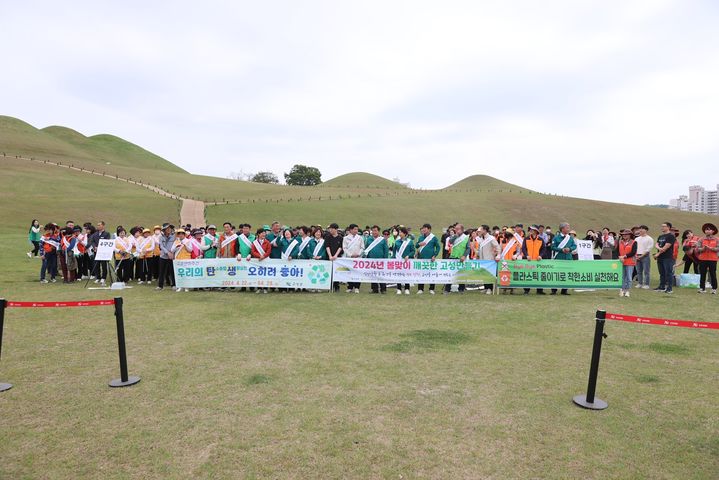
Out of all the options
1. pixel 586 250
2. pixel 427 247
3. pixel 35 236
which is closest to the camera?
pixel 427 247

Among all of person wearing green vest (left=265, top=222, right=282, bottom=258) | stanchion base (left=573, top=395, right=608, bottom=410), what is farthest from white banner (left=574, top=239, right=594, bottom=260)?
stanchion base (left=573, top=395, right=608, bottom=410)

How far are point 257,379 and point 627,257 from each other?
36.8 feet

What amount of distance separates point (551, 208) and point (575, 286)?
195 feet

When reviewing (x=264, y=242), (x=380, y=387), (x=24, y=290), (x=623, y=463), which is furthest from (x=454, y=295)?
(x=24, y=290)

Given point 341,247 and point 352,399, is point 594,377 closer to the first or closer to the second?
point 352,399

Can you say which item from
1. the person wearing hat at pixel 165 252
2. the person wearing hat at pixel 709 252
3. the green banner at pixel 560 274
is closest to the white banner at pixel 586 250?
the person wearing hat at pixel 709 252

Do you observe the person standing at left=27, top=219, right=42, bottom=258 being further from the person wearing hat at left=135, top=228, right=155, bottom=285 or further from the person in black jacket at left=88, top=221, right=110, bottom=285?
the person wearing hat at left=135, top=228, right=155, bottom=285

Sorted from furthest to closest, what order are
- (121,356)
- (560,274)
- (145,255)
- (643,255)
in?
(145,255), (643,255), (560,274), (121,356)

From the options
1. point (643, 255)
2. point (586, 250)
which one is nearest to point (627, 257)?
point (643, 255)

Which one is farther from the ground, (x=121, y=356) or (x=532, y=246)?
(x=532, y=246)

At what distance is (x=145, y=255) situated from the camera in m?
14.2

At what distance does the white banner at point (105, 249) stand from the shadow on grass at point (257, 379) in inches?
396

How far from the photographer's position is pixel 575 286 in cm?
1256

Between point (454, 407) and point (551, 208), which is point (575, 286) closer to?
point (454, 407)
